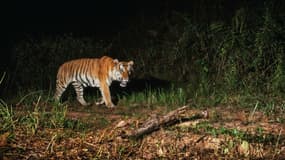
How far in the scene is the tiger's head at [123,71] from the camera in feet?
26.1

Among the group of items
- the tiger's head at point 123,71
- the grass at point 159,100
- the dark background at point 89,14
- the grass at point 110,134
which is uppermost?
the dark background at point 89,14

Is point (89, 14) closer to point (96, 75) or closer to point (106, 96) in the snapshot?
point (96, 75)

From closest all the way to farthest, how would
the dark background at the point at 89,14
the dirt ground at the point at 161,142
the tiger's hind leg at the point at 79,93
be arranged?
1. the dirt ground at the point at 161,142
2. the tiger's hind leg at the point at 79,93
3. the dark background at the point at 89,14

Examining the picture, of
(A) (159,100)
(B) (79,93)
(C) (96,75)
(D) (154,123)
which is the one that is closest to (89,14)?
(B) (79,93)

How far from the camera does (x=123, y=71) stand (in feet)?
26.1

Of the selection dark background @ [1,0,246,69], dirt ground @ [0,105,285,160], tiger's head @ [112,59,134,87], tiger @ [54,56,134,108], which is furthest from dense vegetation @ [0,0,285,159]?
tiger's head @ [112,59,134,87]

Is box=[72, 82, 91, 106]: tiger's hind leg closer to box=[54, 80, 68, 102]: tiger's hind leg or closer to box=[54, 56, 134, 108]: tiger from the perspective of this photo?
box=[54, 56, 134, 108]: tiger

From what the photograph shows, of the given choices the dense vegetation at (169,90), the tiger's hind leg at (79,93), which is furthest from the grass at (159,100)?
the tiger's hind leg at (79,93)

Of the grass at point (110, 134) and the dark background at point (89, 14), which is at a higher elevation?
the dark background at point (89, 14)

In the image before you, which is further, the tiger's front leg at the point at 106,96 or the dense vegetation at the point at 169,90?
the tiger's front leg at the point at 106,96

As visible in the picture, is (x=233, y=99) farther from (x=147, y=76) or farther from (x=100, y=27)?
(x=100, y=27)

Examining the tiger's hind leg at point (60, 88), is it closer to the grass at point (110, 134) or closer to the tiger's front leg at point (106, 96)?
the tiger's front leg at point (106, 96)

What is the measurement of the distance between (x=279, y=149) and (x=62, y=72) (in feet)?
15.7

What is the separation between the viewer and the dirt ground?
446cm
